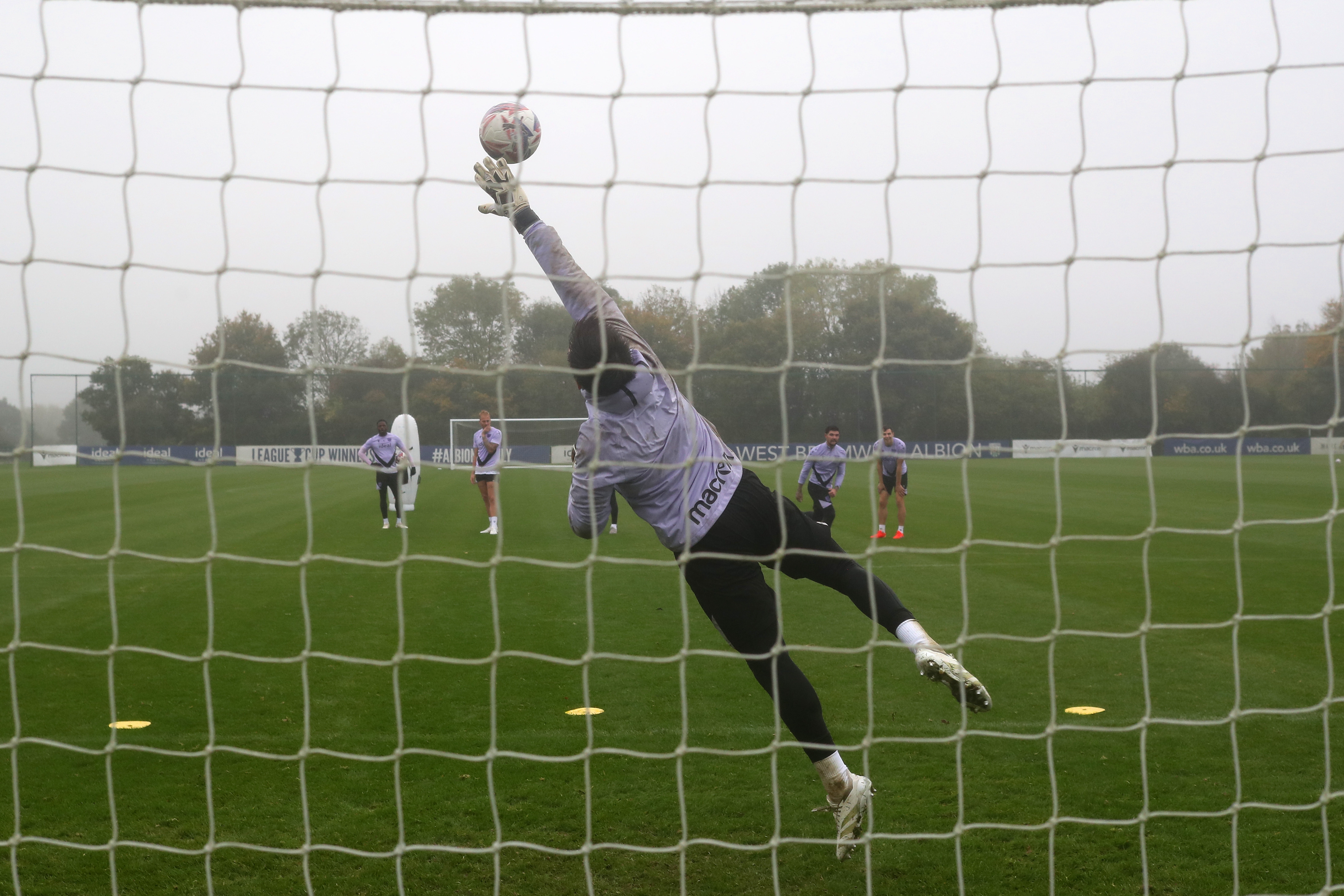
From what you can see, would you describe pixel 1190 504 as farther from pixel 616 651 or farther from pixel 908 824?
pixel 908 824

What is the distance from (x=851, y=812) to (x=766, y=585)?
77cm

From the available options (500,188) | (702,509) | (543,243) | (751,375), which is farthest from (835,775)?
(751,375)

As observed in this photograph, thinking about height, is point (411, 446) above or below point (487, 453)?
above

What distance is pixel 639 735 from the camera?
4551 millimetres

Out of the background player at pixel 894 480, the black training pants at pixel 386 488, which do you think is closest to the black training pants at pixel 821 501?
the background player at pixel 894 480

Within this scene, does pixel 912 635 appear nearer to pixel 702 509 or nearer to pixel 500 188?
pixel 702 509

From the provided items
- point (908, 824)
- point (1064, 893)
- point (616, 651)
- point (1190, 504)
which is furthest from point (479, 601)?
point (1190, 504)

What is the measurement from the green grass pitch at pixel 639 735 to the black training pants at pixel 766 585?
28 centimetres

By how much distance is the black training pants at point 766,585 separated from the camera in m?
3.25

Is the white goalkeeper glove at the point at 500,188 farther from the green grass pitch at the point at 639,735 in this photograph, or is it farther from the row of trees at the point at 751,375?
the green grass pitch at the point at 639,735

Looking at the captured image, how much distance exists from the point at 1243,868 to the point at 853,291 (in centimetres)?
342

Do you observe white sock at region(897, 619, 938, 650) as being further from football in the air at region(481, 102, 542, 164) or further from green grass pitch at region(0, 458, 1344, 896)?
football in the air at region(481, 102, 542, 164)

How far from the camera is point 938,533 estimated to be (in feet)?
44.3

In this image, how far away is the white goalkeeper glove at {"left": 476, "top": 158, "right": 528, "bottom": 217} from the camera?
10.2ft
